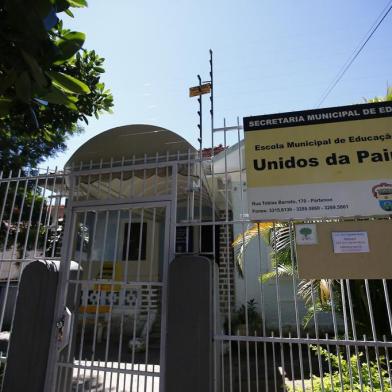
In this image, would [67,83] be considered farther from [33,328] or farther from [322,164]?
[33,328]

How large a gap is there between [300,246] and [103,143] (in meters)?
2.76

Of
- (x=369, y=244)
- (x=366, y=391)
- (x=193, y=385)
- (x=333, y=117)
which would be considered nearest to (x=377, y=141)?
(x=333, y=117)

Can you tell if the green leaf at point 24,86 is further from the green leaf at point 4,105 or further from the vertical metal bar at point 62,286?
the vertical metal bar at point 62,286

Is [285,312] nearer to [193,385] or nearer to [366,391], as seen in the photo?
[366,391]

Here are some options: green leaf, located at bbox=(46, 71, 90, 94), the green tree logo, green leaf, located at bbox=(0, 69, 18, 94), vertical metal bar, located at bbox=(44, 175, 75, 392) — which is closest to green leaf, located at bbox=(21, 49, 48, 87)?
green leaf, located at bbox=(0, 69, 18, 94)

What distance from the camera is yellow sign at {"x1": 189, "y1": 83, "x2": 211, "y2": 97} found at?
6.95 metres

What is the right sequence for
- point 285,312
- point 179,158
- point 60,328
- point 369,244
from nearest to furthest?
point 369,244, point 60,328, point 179,158, point 285,312

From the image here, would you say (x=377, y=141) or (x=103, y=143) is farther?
(x=103, y=143)

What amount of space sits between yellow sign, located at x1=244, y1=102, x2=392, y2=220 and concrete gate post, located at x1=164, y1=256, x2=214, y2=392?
34.5 inches

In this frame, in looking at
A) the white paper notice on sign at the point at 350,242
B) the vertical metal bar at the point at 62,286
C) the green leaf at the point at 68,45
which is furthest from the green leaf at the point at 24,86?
the white paper notice on sign at the point at 350,242

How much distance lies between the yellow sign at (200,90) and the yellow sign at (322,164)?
3437 mm

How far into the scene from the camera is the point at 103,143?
4430 mm

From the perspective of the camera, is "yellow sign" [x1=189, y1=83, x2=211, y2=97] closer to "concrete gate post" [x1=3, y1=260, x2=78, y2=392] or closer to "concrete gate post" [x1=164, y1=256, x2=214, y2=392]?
"concrete gate post" [x1=164, y1=256, x2=214, y2=392]

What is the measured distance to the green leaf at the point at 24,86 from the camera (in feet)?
8.41
